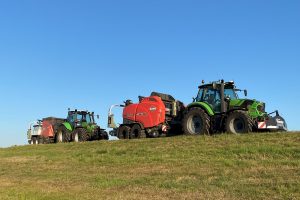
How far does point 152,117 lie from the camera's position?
23.2 metres

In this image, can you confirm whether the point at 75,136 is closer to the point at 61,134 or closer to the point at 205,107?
the point at 61,134

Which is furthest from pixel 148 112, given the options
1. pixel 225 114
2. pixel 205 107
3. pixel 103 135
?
pixel 103 135

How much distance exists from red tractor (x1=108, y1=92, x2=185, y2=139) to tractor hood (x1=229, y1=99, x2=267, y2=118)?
4.08 m

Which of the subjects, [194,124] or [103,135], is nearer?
[194,124]

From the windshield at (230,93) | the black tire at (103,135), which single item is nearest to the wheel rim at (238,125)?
the windshield at (230,93)

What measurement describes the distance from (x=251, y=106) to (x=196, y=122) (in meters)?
2.81

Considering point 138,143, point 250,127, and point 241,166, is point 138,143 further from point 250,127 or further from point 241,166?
point 241,166

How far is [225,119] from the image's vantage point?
63.9ft

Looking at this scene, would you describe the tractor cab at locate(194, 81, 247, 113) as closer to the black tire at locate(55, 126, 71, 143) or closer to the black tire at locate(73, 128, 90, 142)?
the black tire at locate(73, 128, 90, 142)

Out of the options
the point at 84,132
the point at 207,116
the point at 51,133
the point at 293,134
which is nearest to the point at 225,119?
the point at 207,116

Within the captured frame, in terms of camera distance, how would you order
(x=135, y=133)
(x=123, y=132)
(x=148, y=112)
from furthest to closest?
(x=123, y=132)
(x=135, y=133)
(x=148, y=112)

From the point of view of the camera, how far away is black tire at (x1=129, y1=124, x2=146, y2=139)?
2338cm

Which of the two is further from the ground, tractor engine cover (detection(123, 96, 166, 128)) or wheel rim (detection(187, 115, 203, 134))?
tractor engine cover (detection(123, 96, 166, 128))

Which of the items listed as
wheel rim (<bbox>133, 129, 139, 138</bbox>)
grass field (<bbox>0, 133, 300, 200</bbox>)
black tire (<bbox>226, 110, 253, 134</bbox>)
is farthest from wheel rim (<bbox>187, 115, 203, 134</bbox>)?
wheel rim (<bbox>133, 129, 139, 138</bbox>)
